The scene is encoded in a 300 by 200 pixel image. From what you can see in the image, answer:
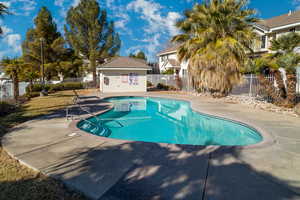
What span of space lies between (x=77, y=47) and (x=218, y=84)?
21776 millimetres

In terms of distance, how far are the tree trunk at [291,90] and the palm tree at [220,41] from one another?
3912 mm

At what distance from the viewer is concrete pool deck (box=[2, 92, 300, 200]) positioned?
292 centimetres

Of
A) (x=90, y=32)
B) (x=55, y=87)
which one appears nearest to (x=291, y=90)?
(x=55, y=87)

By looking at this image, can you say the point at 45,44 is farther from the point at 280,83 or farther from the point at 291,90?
the point at 291,90

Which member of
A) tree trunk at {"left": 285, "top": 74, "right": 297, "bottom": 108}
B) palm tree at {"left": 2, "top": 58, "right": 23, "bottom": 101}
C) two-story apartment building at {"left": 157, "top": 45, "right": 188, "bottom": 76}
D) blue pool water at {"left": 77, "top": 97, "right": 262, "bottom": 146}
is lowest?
blue pool water at {"left": 77, "top": 97, "right": 262, "bottom": 146}

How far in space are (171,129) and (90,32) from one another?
23409 mm

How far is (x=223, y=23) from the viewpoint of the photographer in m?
13.0

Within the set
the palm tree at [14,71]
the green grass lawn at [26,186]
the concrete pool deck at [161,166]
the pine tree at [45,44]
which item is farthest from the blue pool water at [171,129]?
the pine tree at [45,44]

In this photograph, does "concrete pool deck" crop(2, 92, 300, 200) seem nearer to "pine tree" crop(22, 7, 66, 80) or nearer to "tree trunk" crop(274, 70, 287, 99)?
"tree trunk" crop(274, 70, 287, 99)

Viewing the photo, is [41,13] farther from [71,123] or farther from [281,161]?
[281,161]

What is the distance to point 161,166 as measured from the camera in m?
3.73

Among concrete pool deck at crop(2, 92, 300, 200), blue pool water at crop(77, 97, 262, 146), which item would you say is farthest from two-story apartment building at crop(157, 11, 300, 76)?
concrete pool deck at crop(2, 92, 300, 200)

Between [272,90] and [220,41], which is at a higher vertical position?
[220,41]

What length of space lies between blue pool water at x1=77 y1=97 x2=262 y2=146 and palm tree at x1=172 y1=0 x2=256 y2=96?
15.1 ft
